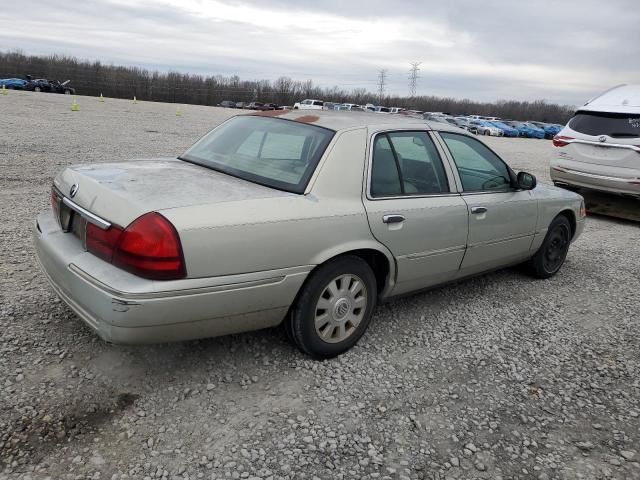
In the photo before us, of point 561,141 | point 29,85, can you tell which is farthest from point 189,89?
point 561,141

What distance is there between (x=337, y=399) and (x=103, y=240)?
156cm

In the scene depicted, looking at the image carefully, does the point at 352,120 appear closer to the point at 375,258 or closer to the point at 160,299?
the point at 375,258

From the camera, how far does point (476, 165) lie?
14.3 feet

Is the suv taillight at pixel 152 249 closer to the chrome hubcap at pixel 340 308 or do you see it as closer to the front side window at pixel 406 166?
the chrome hubcap at pixel 340 308

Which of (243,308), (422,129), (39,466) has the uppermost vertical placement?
(422,129)

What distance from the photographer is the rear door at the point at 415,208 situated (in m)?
3.45

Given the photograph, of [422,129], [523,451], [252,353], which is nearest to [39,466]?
[252,353]

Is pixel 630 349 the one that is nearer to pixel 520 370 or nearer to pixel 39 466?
pixel 520 370

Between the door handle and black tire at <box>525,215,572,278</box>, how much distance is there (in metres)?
2.29

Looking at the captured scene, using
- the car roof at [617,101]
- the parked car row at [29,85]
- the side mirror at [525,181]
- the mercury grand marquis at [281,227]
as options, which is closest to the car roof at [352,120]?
the mercury grand marquis at [281,227]

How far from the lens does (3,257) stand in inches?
180

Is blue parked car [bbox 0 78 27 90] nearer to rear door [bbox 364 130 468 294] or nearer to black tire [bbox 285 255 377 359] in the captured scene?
rear door [bbox 364 130 468 294]

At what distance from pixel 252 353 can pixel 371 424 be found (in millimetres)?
956

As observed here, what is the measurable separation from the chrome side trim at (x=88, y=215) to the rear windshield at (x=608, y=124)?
8.05m
